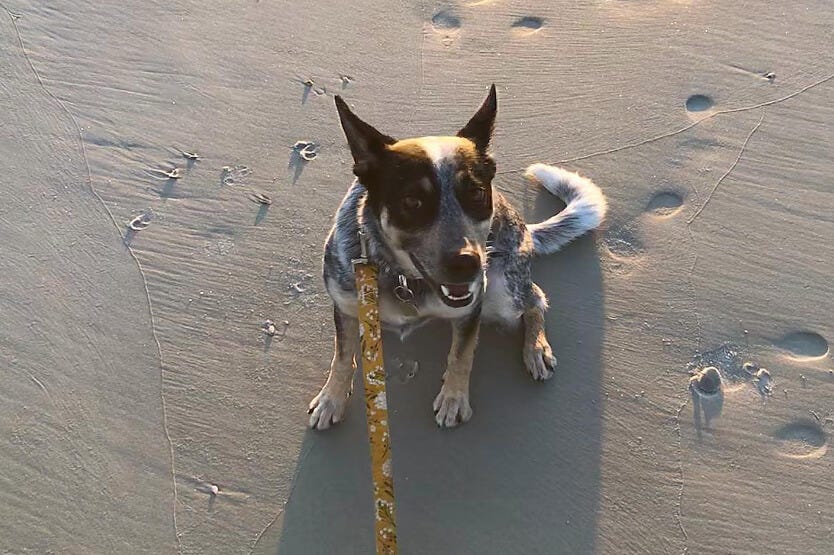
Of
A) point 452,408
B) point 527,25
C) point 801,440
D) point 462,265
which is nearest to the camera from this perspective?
point 462,265

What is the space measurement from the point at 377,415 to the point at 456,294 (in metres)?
0.57

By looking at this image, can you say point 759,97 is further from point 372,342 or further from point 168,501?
point 168,501

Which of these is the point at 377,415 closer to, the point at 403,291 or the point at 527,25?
the point at 403,291

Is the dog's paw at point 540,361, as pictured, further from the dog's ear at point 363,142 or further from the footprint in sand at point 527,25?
the footprint in sand at point 527,25

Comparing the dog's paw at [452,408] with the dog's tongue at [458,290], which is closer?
the dog's tongue at [458,290]

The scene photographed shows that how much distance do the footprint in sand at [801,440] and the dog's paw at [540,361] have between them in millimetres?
1061

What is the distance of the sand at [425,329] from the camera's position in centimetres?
318

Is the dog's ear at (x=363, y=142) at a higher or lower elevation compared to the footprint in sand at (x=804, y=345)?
higher

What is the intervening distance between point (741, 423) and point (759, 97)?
8.42ft

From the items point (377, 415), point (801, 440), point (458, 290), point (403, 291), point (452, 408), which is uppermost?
point (458, 290)

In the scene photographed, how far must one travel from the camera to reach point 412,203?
9.38 ft

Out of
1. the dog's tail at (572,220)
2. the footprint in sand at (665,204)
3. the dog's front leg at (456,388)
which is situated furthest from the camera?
the footprint in sand at (665,204)

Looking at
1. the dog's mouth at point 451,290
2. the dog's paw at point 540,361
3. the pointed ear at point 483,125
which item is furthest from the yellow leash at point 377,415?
the dog's paw at point 540,361

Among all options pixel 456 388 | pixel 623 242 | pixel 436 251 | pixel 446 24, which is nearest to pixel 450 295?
pixel 436 251
